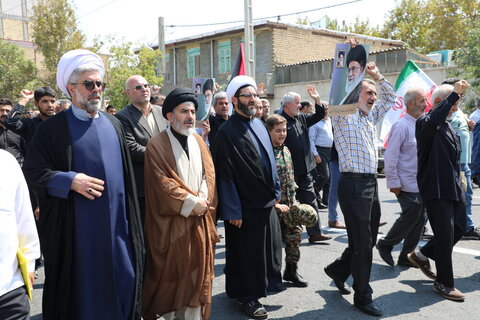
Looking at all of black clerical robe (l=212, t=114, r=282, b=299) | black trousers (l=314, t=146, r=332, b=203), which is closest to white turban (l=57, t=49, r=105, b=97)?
black clerical robe (l=212, t=114, r=282, b=299)

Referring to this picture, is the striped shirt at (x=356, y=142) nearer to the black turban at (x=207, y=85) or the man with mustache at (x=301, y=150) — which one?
the man with mustache at (x=301, y=150)

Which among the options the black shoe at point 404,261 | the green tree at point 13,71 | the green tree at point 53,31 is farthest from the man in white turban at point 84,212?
the green tree at point 13,71

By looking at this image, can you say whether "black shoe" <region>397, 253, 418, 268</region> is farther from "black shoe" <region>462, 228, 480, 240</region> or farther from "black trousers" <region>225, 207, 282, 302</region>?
"black trousers" <region>225, 207, 282, 302</region>

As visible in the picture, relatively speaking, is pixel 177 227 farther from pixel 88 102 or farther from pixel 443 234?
pixel 443 234

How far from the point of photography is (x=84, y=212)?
131 inches

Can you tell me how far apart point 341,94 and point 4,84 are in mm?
29226

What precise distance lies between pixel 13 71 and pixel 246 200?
28893mm

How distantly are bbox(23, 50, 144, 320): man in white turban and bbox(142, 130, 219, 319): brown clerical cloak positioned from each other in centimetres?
46

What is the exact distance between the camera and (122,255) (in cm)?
342

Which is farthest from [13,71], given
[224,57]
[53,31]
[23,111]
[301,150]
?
[301,150]

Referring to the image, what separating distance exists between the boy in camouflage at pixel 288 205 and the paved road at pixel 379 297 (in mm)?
287

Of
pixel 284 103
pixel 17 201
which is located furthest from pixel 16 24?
pixel 17 201

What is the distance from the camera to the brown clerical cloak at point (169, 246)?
13.0ft

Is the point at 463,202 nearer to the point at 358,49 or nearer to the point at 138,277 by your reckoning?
the point at 358,49
